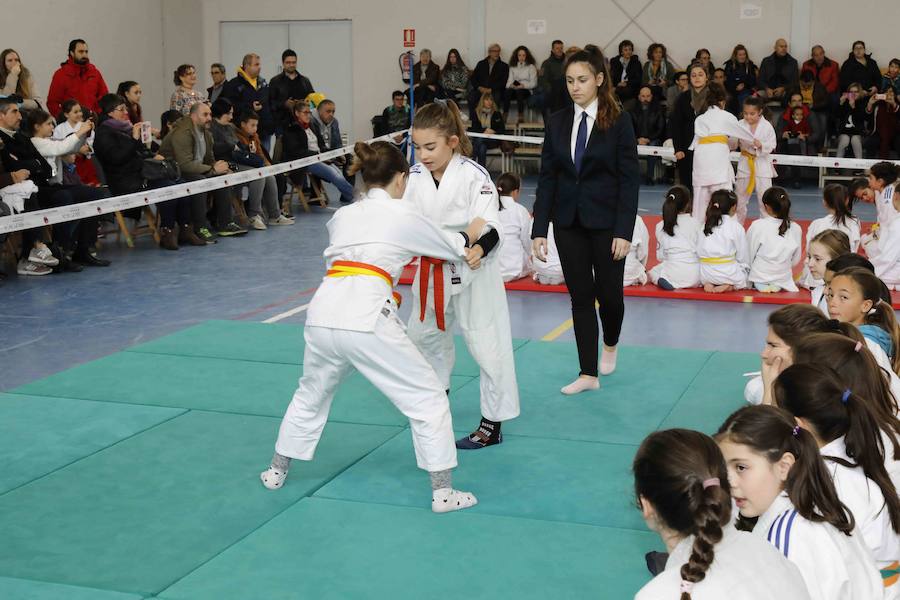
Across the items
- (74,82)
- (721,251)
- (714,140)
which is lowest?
(721,251)

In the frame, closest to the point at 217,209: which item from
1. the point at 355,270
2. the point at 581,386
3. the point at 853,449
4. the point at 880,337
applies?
the point at 581,386

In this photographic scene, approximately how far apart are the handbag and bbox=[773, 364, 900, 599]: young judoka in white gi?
8715 mm

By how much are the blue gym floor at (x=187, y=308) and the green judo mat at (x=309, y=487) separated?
0.59 metres

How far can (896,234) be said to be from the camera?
26.8 feet

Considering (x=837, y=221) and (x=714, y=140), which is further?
(x=714, y=140)

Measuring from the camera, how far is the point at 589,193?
17.9 feet

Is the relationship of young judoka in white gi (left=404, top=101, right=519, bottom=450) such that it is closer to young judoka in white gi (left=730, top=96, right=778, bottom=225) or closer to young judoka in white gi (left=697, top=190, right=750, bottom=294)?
young judoka in white gi (left=697, top=190, right=750, bottom=294)

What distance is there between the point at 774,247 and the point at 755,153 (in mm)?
2403

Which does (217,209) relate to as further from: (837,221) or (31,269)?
(837,221)

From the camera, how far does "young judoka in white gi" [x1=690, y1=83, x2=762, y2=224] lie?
9.95 m

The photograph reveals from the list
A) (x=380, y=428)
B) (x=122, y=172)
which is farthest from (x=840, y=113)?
(x=380, y=428)

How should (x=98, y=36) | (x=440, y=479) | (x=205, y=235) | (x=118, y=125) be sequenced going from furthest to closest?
1. (x=98, y=36)
2. (x=205, y=235)
3. (x=118, y=125)
4. (x=440, y=479)

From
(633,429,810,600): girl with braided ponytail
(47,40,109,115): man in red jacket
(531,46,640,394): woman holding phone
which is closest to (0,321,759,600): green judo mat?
(531,46,640,394): woman holding phone

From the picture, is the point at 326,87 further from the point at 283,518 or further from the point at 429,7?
the point at 283,518
